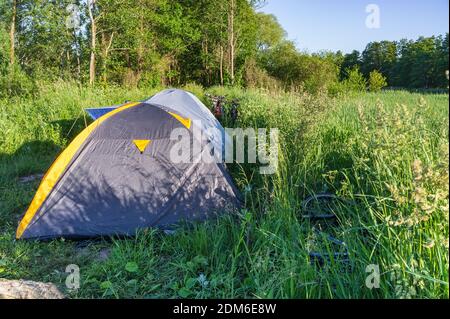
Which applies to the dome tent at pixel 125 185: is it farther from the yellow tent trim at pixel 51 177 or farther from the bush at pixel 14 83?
the bush at pixel 14 83

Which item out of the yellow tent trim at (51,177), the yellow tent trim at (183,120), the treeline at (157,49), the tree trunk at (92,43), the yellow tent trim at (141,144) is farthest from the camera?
the treeline at (157,49)

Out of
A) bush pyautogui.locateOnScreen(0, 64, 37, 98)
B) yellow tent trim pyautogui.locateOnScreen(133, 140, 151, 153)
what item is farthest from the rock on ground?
bush pyautogui.locateOnScreen(0, 64, 37, 98)

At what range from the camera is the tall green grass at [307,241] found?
1666 millimetres

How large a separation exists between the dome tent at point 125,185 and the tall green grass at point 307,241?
19 centimetres

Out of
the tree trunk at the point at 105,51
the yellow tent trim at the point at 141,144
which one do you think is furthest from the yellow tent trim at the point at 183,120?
the tree trunk at the point at 105,51

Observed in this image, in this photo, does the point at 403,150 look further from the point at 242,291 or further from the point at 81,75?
the point at 81,75

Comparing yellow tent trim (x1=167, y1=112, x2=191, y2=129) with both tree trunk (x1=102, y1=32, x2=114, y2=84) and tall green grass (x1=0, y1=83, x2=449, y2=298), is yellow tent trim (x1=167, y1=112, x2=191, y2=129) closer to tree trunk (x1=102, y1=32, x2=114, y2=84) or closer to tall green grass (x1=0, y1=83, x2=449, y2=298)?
tall green grass (x1=0, y1=83, x2=449, y2=298)

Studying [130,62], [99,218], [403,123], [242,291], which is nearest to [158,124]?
[99,218]

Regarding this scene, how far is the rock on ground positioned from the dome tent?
0.87m

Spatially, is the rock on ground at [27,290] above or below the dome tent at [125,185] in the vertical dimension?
below

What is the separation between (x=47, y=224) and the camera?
304cm

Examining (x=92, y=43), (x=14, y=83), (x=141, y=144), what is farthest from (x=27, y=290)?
(x=92, y=43)

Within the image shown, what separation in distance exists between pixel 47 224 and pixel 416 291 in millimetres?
2894
